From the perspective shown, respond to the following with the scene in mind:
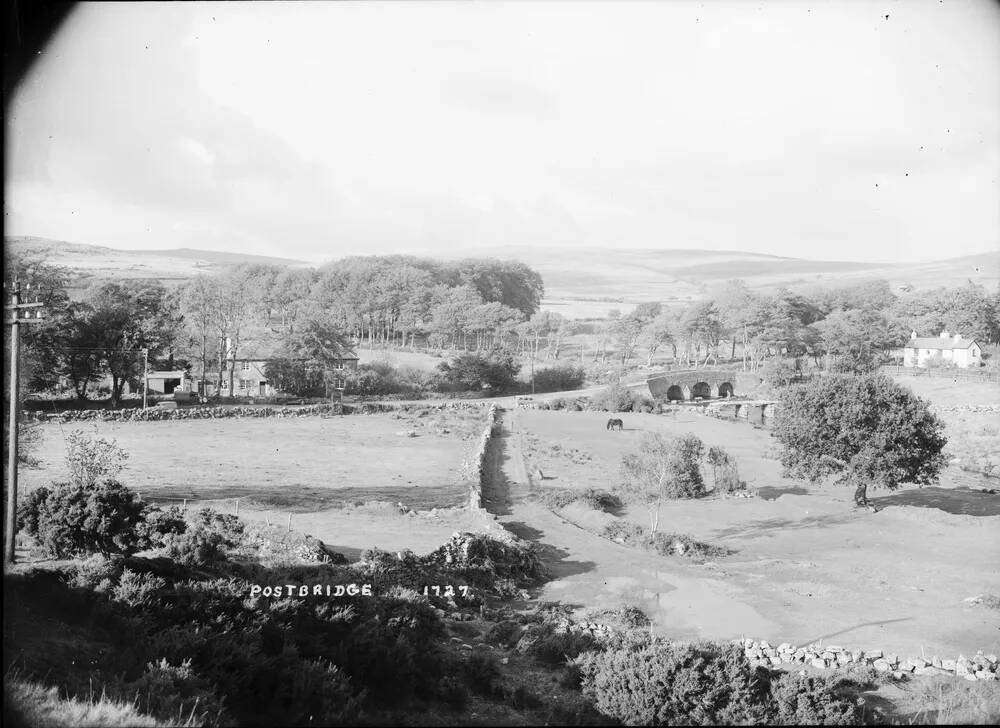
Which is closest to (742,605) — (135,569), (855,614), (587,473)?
(855,614)

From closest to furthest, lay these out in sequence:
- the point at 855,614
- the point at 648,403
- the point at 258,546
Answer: the point at 855,614 < the point at 258,546 < the point at 648,403

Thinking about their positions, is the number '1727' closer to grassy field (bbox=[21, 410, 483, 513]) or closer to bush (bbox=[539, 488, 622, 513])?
bush (bbox=[539, 488, 622, 513])

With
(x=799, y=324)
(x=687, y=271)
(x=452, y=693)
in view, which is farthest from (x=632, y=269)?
(x=452, y=693)

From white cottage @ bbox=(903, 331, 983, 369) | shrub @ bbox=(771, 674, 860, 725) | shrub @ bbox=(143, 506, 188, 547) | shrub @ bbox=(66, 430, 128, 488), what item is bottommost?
shrub @ bbox=(771, 674, 860, 725)

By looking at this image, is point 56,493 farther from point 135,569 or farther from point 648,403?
point 648,403

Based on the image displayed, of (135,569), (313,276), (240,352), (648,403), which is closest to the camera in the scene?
(135,569)

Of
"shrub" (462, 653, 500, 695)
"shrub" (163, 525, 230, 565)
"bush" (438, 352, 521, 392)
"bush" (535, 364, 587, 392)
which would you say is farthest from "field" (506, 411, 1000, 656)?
"shrub" (163, 525, 230, 565)
